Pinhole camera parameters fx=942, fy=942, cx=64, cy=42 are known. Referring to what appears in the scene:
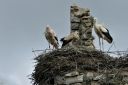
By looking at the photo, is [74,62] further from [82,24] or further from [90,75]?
[82,24]

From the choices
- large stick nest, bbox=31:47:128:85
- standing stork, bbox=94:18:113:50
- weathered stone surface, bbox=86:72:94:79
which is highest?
standing stork, bbox=94:18:113:50

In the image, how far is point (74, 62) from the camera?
24.9 meters

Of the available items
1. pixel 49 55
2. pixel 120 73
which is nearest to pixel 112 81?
pixel 120 73

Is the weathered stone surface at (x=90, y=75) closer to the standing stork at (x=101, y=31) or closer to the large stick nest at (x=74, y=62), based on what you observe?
the large stick nest at (x=74, y=62)

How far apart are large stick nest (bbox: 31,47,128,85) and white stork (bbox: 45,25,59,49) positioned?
260 cm

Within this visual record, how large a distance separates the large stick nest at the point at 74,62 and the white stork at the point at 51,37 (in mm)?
2598

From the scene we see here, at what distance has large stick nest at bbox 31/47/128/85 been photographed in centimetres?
2480

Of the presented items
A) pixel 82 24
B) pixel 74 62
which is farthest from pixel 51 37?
pixel 74 62

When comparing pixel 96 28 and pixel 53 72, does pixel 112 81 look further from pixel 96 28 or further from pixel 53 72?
pixel 96 28

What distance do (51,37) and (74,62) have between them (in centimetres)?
350

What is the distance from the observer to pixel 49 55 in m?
25.2

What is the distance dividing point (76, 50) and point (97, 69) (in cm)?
83

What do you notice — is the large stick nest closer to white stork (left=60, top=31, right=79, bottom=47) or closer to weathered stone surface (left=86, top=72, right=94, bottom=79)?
weathered stone surface (left=86, top=72, right=94, bottom=79)

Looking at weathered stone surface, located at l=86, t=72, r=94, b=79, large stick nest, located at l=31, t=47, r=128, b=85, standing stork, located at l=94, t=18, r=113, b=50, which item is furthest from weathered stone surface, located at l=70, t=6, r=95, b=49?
weathered stone surface, located at l=86, t=72, r=94, b=79
